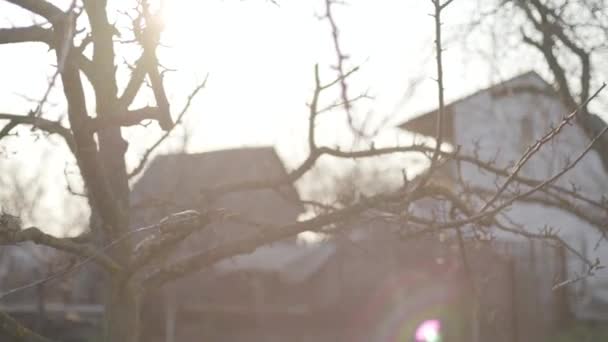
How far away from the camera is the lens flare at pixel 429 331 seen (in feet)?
62.0

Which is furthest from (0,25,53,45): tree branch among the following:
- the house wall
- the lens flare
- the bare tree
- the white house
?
the lens flare

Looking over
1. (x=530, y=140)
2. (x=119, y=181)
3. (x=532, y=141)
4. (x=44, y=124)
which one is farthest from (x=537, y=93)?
(x=44, y=124)

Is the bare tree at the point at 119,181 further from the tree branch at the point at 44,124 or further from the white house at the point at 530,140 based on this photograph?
the white house at the point at 530,140

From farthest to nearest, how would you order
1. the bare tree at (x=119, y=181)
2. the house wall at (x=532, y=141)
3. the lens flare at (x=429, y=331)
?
the lens flare at (x=429, y=331) < the house wall at (x=532, y=141) < the bare tree at (x=119, y=181)

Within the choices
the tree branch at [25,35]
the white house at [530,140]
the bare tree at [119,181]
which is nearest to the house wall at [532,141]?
the white house at [530,140]

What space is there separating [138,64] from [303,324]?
26.9 m

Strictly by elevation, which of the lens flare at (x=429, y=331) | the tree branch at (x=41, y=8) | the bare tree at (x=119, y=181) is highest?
the tree branch at (x=41, y=8)

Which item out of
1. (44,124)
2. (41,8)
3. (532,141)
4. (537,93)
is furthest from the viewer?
(532,141)

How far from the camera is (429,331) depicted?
19.8 m

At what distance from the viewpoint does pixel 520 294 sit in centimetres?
1642

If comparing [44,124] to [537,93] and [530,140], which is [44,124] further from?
[530,140]

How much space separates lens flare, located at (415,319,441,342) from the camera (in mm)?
18891

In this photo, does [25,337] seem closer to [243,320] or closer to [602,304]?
[602,304]

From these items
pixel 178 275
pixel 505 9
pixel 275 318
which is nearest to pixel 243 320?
pixel 275 318
